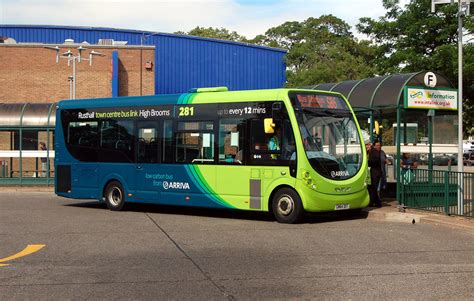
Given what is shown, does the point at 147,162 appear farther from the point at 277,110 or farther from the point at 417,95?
the point at 417,95

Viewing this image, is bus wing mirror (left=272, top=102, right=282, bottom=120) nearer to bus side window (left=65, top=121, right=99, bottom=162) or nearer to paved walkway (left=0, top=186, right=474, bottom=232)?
paved walkway (left=0, top=186, right=474, bottom=232)

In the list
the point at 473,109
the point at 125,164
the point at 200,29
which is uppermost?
the point at 200,29

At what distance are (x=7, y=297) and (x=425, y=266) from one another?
5437 millimetres

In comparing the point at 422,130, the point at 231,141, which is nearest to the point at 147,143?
the point at 231,141

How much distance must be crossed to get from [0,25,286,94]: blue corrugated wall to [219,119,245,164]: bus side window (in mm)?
Answer: 29532

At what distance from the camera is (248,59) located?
47125mm

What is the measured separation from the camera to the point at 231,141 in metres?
14.0

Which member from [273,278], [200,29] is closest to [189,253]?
[273,278]

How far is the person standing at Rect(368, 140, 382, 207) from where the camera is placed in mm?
15539

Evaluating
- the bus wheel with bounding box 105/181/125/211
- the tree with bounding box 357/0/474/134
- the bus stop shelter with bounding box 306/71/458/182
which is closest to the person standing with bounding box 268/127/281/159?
the bus stop shelter with bounding box 306/71/458/182

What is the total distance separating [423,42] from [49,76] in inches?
991

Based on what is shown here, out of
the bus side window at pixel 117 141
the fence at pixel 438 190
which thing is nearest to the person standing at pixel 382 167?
the fence at pixel 438 190

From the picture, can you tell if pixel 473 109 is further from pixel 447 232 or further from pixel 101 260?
pixel 101 260

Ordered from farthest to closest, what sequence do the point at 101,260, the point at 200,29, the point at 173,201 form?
the point at 200,29
the point at 173,201
the point at 101,260
